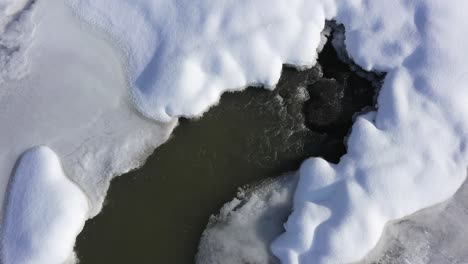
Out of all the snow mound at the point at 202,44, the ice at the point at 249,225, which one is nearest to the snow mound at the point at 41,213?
the snow mound at the point at 202,44

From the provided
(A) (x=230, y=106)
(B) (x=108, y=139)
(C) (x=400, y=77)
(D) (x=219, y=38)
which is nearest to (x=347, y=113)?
(C) (x=400, y=77)

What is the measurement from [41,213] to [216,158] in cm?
135

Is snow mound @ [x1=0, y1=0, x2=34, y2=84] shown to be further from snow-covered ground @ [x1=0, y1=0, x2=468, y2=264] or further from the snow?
the snow

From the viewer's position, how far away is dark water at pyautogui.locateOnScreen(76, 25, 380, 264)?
3660mm

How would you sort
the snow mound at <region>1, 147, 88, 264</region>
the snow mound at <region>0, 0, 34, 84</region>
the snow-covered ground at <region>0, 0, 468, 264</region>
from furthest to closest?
the snow mound at <region>0, 0, 34, 84</region>, the snow-covered ground at <region>0, 0, 468, 264</region>, the snow mound at <region>1, 147, 88, 264</region>

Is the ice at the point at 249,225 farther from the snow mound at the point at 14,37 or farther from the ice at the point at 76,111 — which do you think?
the snow mound at the point at 14,37

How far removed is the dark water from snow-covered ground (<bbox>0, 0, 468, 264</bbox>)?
0.12 m

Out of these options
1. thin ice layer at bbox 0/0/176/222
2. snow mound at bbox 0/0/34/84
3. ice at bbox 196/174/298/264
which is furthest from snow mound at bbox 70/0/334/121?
ice at bbox 196/174/298/264

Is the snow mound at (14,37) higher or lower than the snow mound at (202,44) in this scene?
lower

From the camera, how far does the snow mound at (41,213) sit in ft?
11.6

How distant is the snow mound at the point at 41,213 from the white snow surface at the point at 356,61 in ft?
2.77

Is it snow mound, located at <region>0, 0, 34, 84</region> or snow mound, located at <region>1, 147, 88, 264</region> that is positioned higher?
snow mound, located at <region>0, 0, 34, 84</region>

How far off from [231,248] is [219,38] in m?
1.63

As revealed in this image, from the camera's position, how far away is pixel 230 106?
12.7 feet
